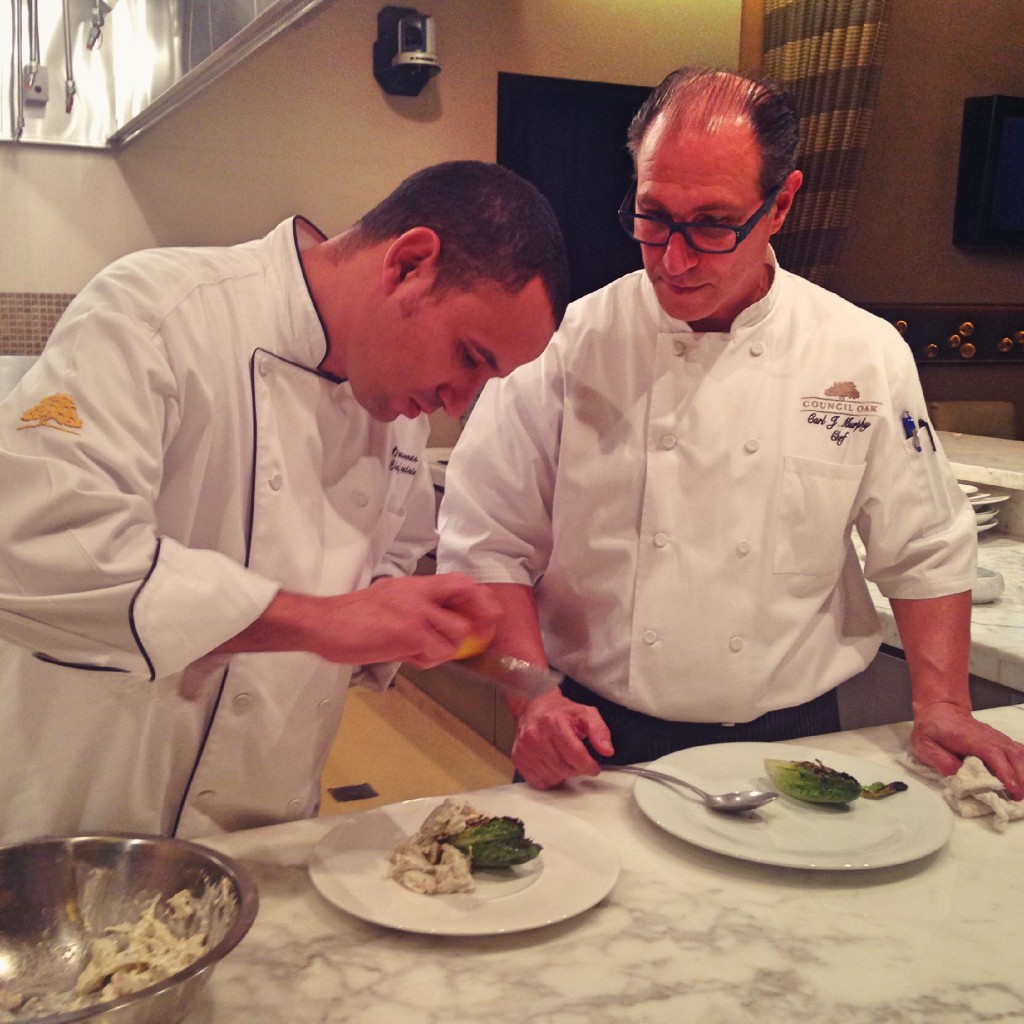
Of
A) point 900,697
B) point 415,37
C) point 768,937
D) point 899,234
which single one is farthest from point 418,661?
point 899,234

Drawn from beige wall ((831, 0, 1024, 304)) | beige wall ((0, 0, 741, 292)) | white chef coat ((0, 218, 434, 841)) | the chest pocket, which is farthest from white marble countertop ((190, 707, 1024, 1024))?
beige wall ((831, 0, 1024, 304))

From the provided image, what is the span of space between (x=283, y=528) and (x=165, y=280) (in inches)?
11.8

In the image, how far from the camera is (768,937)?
101cm

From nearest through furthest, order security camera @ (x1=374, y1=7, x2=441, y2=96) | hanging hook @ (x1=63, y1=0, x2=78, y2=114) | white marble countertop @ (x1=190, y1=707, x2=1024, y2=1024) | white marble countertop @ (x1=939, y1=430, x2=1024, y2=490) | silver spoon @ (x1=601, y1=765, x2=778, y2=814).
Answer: white marble countertop @ (x1=190, y1=707, x2=1024, y2=1024) < silver spoon @ (x1=601, y1=765, x2=778, y2=814) < white marble countertop @ (x1=939, y1=430, x2=1024, y2=490) < hanging hook @ (x1=63, y1=0, x2=78, y2=114) < security camera @ (x1=374, y1=7, x2=441, y2=96)

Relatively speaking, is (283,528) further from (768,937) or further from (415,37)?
(415,37)

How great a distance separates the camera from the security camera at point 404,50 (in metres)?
3.96

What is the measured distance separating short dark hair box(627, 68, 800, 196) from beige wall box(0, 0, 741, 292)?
8.97 ft

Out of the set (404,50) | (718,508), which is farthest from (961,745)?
(404,50)

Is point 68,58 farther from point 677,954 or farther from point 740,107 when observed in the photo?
point 677,954

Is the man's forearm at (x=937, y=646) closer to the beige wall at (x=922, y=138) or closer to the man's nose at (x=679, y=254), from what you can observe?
the man's nose at (x=679, y=254)

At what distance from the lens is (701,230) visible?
4.91ft

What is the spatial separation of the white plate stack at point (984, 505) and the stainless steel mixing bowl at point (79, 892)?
230 cm

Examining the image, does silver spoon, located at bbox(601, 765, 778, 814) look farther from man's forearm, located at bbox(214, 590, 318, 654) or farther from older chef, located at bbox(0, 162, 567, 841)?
man's forearm, located at bbox(214, 590, 318, 654)

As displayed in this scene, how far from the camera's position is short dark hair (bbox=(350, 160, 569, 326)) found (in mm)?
1189
